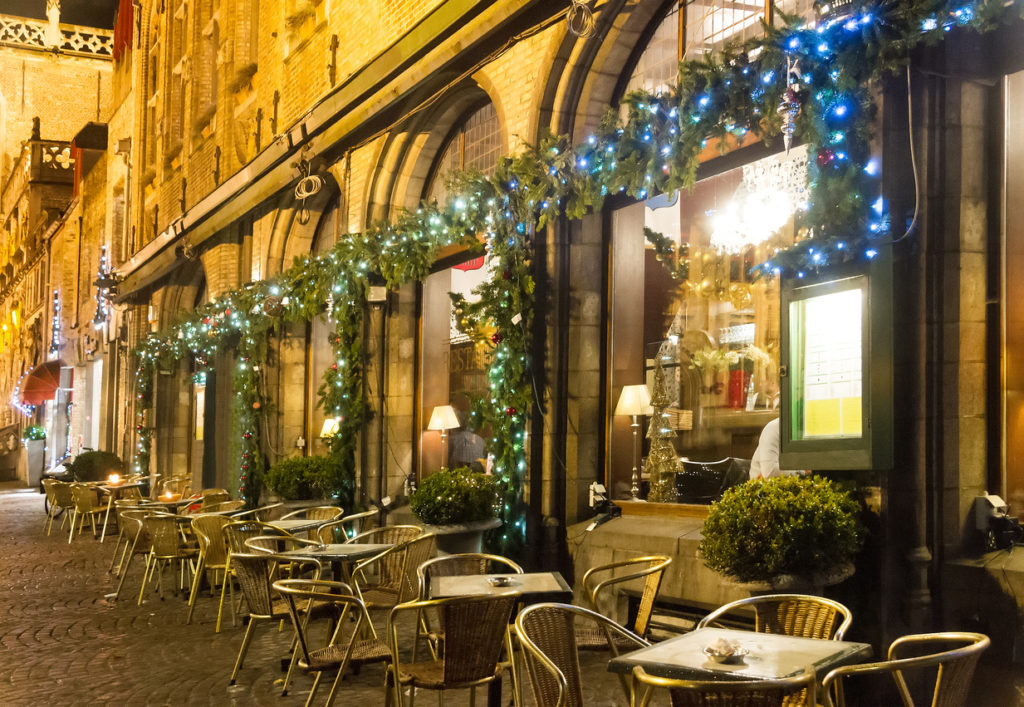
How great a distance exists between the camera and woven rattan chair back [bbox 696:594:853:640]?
15.6 feet

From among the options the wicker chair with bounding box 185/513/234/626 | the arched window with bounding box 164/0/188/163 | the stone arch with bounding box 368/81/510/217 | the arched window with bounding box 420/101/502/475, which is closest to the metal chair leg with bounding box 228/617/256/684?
the wicker chair with bounding box 185/513/234/626

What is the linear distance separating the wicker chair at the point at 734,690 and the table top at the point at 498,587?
204cm

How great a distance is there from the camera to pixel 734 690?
11.0ft

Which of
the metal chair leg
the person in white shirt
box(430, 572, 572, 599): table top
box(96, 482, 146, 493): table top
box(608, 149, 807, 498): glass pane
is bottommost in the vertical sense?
the metal chair leg

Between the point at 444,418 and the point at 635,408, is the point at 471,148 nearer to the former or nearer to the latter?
the point at 444,418

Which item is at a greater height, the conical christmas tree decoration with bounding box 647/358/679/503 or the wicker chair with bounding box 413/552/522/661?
the conical christmas tree decoration with bounding box 647/358/679/503

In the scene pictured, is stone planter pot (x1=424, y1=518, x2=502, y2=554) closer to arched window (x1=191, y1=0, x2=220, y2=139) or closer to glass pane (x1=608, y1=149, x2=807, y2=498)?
glass pane (x1=608, y1=149, x2=807, y2=498)

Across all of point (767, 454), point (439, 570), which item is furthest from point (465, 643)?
point (767, 454)

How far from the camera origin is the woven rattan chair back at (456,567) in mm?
6012

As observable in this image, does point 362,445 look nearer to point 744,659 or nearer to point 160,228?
point 744,659

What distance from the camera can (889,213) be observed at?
608cm

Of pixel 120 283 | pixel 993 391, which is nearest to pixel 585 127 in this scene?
pixel 993 391

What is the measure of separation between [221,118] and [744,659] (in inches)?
653

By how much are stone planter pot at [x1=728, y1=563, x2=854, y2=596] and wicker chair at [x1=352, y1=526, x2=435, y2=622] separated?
2305 millimetres
